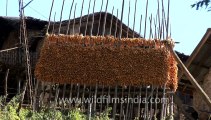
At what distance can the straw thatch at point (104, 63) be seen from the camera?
25.3 feet

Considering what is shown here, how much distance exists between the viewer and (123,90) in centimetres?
796

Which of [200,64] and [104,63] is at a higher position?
[200,64]

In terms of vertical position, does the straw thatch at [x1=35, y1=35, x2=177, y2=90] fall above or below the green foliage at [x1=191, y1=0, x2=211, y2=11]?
below

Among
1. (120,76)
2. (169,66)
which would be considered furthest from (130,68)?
(169,66)

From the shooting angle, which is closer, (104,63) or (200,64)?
(104,63)

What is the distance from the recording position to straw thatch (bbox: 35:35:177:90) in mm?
7727

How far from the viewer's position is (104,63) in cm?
775

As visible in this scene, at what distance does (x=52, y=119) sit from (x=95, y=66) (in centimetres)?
151

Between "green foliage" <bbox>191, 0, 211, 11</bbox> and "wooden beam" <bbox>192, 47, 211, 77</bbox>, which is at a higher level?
"green foliage" <bbox>191, 0, 211, 11</bbox>

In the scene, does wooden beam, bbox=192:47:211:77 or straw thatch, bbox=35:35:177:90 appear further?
wooden beam, bbox=192:47:211:77

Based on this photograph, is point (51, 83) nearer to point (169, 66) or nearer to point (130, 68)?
point (130, 68)

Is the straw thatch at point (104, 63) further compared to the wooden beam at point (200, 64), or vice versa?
the wooden beam at point (200, 64)

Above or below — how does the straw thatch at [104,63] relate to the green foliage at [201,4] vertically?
below

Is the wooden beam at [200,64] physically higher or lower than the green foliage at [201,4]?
lower
